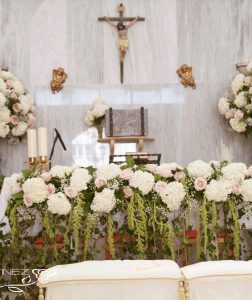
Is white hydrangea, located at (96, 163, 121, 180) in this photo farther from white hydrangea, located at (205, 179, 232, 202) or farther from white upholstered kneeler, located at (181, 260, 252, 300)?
white upholstered kneeler, located at (181, 260, 252, 300)

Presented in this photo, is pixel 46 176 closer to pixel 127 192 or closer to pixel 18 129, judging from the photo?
pixel 127 192

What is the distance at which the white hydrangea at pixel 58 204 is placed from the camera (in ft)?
11.3

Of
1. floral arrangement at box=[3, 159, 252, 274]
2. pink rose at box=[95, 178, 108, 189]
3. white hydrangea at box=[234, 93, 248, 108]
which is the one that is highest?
white hydrangea at box=[234, 93, 248, 108]

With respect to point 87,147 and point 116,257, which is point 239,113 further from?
point 116,257

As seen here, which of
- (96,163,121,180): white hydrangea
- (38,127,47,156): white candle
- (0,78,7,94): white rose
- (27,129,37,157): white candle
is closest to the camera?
(96,163,121,180): white hydrangea

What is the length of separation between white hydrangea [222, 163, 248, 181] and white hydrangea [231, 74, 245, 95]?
4773 millimetres

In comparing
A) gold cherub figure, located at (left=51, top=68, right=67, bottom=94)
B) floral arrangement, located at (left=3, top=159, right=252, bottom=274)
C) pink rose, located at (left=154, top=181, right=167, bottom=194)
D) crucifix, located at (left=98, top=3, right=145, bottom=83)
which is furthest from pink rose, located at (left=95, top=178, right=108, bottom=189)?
crucifix, located at (left=98, top=3, right=145, bottom=83)

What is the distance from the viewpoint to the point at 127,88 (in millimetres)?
8672

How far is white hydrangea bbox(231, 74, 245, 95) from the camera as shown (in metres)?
8.16

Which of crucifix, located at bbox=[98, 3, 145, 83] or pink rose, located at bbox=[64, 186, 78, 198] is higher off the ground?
crucifix, located at bbox=[98, 3, 145, 83]

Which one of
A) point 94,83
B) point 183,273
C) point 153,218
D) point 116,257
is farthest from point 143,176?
point 94,83

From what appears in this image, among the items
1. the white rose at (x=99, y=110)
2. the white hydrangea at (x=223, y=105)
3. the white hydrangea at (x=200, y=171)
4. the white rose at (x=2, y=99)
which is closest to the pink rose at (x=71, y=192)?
the white hydrangea at (x=200, y=171)

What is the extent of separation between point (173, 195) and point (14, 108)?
4.91 m

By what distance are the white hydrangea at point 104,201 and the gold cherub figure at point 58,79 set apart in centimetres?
534
